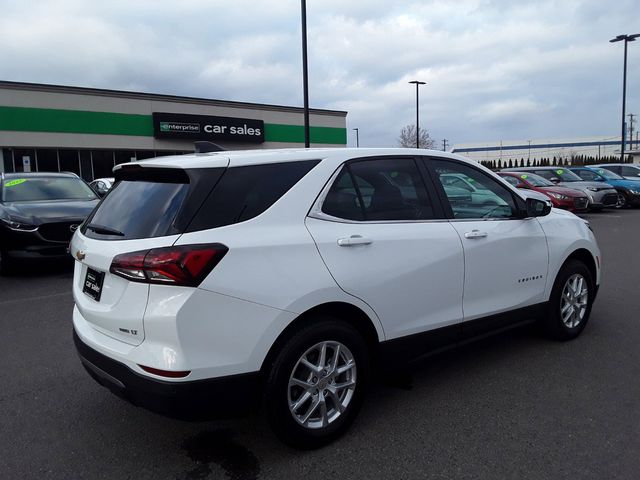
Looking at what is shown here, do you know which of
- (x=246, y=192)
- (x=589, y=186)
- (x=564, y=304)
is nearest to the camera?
(x=246, y=192)

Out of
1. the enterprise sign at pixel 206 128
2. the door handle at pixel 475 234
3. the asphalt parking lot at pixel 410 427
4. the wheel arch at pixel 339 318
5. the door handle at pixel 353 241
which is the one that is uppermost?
the enterprise sign at pixel 206 128

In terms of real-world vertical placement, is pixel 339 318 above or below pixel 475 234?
below

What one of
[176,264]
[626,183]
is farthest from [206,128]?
[176,264]

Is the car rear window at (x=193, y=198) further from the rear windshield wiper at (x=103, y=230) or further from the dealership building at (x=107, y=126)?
the dealership building at (x=107, y=126)

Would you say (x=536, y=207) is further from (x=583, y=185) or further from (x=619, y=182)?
(x=619, y=182)

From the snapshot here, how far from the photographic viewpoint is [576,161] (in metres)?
52.4

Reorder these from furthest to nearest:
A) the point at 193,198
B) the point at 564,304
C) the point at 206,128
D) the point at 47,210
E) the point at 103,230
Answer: the point at 206,128 → the point at 47,210 → the point at 564,304 → the point at 103,230 → the point at 193,198

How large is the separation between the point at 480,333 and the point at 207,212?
2226 millimetres

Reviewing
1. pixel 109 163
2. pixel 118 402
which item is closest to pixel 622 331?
pixel 118 402

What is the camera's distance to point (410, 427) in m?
3.24

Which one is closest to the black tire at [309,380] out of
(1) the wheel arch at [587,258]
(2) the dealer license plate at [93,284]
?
(2) the dealer license plate at [93,284]

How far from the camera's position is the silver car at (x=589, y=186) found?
17.7 meters

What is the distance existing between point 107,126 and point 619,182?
24198 mm

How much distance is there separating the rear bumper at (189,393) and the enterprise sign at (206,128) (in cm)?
2880
